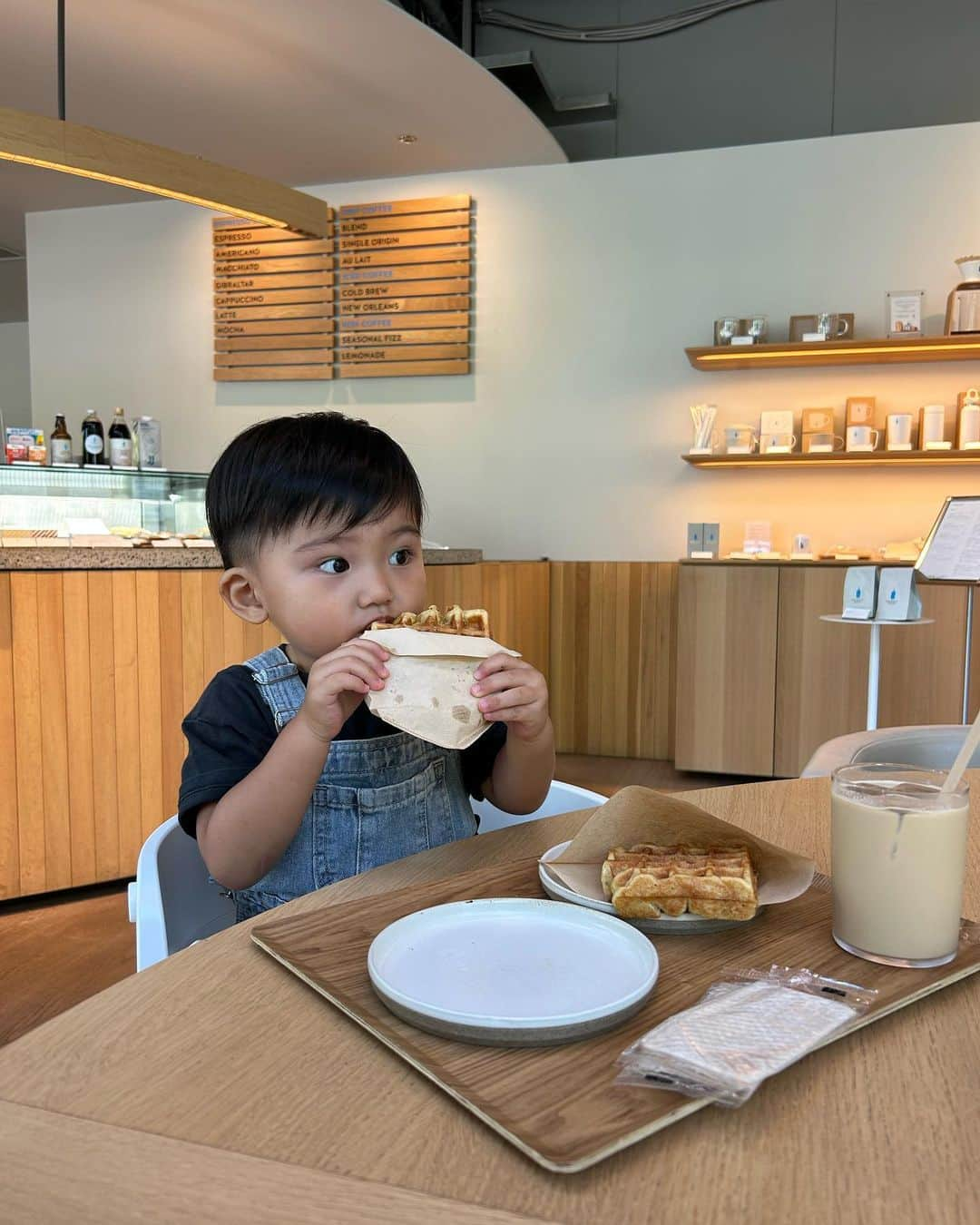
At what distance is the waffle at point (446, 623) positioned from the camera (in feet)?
2.97

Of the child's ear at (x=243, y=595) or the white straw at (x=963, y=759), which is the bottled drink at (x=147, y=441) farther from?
the white straw at (x=963, y=759)

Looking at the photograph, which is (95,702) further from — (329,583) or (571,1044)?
(571,1044)

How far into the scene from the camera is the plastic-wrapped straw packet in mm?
452

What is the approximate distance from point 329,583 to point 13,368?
10.1 metres

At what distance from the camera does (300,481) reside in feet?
3.65

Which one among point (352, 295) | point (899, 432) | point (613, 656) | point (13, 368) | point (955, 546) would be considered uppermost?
point (13, 368)

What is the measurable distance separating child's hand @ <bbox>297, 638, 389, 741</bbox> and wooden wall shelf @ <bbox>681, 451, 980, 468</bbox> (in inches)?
160

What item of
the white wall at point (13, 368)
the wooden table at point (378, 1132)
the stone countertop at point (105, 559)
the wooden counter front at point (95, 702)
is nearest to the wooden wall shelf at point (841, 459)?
the stone countertop at point (105, 559)

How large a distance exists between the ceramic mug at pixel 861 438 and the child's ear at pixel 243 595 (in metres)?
3.97

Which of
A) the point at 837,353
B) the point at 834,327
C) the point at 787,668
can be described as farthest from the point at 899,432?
the point at 787,668

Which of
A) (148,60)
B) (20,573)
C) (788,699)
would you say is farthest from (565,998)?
(148,60)

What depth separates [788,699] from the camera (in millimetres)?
4461

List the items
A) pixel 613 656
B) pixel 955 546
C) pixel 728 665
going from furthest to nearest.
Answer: pixel 613 656, pixel 728 665, pixel 955 546

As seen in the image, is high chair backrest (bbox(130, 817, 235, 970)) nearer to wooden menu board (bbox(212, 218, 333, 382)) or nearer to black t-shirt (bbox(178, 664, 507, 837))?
black t-shirt (bbox(178, 664, 507, 837))
